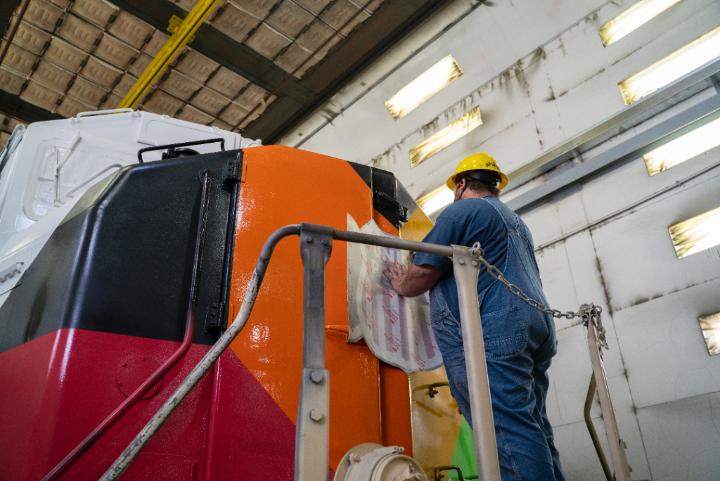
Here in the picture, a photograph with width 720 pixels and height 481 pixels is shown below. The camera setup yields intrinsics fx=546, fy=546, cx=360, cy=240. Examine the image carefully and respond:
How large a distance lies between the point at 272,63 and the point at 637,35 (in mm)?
3878

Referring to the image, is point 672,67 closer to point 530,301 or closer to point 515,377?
point 530,301

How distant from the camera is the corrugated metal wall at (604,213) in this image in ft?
10.3

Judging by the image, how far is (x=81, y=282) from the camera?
1.63 metres

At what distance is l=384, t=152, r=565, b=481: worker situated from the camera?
1.55 metres

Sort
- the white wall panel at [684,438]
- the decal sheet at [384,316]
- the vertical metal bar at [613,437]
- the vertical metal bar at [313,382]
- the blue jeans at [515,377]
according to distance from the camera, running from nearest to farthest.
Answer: the vertical metal bar at [313,382], the blue jeans at [515,377], the vertical metal bar at [613,437], the decal sheet at [384,316], the white wall panel at [684,438]

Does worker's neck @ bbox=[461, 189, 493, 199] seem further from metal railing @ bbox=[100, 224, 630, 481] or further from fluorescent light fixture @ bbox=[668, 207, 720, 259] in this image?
fluorescent light fixture @ bbox=[668, 207, 720, 259]

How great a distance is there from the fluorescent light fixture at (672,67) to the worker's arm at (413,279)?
2.87 m

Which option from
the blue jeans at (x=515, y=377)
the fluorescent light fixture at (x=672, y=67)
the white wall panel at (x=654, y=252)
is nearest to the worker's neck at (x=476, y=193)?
the blue jeans at (x=515, y=377)

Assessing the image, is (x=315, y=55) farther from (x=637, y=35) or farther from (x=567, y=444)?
(x=567, y=444)

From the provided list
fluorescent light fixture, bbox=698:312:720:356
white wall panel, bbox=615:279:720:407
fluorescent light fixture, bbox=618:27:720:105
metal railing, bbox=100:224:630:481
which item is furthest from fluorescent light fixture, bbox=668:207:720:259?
metal railing, bbox=100:224:630:481

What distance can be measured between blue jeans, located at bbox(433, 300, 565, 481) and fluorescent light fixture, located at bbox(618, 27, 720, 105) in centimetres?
278

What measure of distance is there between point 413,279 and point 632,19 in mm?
3482

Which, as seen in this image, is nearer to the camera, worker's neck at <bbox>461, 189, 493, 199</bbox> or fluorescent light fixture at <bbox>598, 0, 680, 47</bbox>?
worker's neck at <bbox>461, 189, 493, 199</bbox>

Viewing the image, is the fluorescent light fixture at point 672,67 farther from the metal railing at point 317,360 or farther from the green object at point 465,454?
the metal railing at point 317,360
